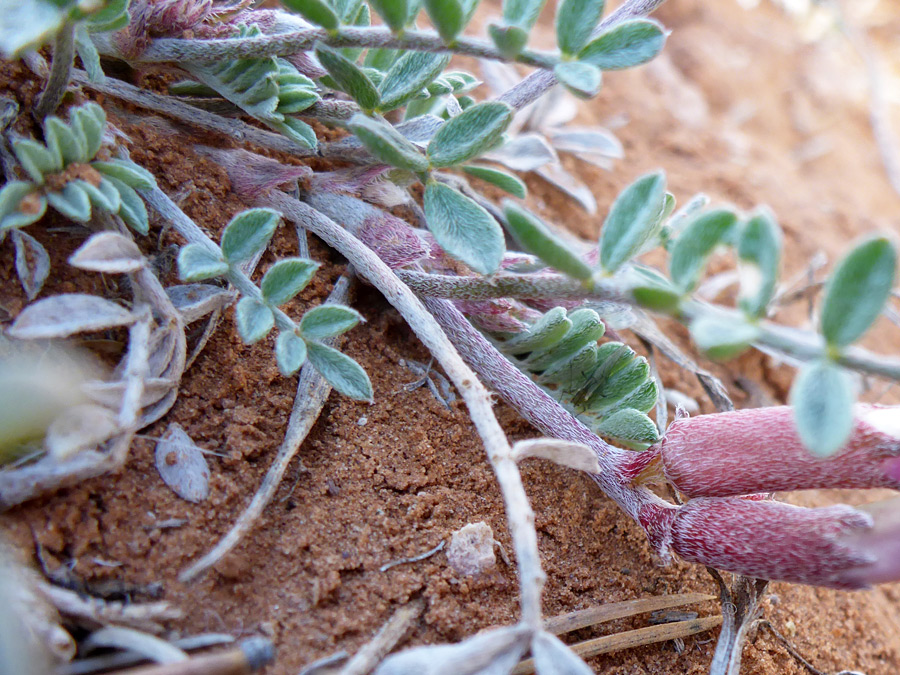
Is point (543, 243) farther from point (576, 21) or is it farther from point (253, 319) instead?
point (253, 319)

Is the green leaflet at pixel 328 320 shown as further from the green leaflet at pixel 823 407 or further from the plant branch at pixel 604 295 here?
the green leaflet at pixel 823 407

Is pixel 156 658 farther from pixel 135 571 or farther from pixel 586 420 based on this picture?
pixel 586 420

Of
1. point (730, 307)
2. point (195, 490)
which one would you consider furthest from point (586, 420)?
point (730, 307)

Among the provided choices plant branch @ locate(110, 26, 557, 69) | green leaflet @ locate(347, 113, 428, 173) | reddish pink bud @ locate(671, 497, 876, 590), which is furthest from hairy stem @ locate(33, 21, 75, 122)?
reddish pink bud @ locate(671, 497, 876, 590)

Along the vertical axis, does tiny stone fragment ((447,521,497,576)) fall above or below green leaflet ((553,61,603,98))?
below

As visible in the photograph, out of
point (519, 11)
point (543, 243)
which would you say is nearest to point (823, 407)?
point (543, 243)

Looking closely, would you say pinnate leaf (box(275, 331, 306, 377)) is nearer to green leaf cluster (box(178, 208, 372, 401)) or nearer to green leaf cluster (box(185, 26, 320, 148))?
green leaf cluster (box(178, 208, 372, 401))
